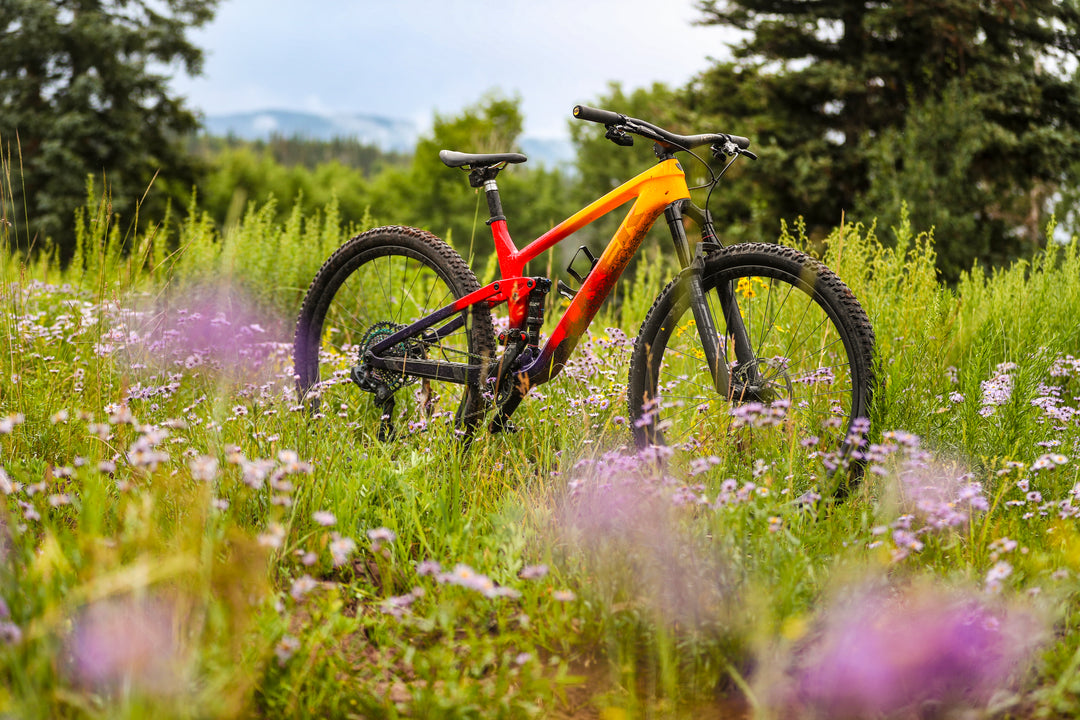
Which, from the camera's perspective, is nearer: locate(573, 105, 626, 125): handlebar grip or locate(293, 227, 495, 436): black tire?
locate(573, 105, 626, 125): handlebar grip

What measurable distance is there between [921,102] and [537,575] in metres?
17.0

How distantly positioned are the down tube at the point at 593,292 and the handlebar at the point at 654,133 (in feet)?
0.84

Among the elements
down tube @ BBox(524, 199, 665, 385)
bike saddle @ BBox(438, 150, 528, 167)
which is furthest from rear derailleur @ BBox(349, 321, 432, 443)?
bike saddle @ BBox(438, 150, 528, 167)

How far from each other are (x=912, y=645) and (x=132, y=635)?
1728mm

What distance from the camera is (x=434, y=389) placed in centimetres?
416

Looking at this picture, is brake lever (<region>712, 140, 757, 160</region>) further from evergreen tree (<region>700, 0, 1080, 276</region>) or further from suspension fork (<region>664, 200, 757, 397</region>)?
evergreen tree (<region>700, 0, 1080, 276</region>)

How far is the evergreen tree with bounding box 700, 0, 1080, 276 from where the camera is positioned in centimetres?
1394

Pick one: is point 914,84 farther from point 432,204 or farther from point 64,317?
point 432,204

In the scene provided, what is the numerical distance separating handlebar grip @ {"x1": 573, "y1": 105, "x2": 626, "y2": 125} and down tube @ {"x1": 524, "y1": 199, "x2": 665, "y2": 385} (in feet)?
1.12

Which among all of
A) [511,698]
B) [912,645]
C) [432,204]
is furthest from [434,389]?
[432,204]

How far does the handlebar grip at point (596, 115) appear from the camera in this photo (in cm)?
295

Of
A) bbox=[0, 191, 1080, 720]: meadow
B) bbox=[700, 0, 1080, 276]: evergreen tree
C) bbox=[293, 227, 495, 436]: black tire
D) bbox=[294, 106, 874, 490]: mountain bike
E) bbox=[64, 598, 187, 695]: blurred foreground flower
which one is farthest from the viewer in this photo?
bbox=[700, 0, 1080, 276]: evergreen tree

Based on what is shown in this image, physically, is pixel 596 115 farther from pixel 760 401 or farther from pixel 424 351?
pixel 424 351

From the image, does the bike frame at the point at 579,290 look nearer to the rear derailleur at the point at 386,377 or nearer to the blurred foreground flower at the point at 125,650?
the rear derailleur at the point at 386,377
